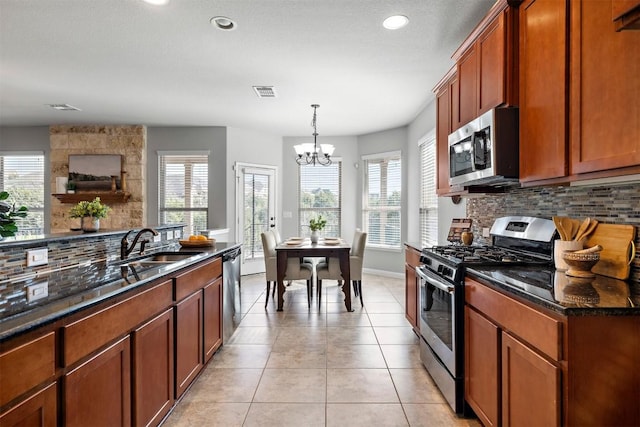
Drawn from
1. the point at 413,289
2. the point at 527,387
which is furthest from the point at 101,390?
the point at 413,289

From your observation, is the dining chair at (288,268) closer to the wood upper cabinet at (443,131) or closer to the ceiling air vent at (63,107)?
the wood upper cabinet at (443,131)

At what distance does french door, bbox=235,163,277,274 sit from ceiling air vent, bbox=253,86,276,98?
6.64 ft

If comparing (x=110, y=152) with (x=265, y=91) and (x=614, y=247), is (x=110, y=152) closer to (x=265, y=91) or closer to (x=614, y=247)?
(x=265, y=91)

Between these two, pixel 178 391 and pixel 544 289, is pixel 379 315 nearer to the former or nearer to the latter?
pixel 178 391

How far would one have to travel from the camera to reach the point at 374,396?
7.64 feet

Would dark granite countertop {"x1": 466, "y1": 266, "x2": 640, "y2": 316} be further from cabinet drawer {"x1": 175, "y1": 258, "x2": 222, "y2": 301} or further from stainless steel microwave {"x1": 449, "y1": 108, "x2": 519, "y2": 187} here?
cabinet drawer {"x1": 175, "y1": 258, "x2": 222, "y2": 301}

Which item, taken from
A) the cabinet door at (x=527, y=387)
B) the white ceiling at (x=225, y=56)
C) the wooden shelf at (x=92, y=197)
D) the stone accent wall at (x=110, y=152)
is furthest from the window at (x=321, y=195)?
the cabinet door at (x=527, y=387)

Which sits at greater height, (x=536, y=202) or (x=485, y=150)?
(x=485, y=150)

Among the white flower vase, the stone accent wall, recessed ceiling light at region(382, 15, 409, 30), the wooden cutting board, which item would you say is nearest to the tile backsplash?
the wooden cutting board

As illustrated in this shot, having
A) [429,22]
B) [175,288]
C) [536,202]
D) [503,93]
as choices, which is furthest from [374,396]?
[429,22]

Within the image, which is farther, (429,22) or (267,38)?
(267,38)

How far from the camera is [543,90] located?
180cm

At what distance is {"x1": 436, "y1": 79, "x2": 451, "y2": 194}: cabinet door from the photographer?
3.09 m

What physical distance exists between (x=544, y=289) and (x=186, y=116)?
5.33m
